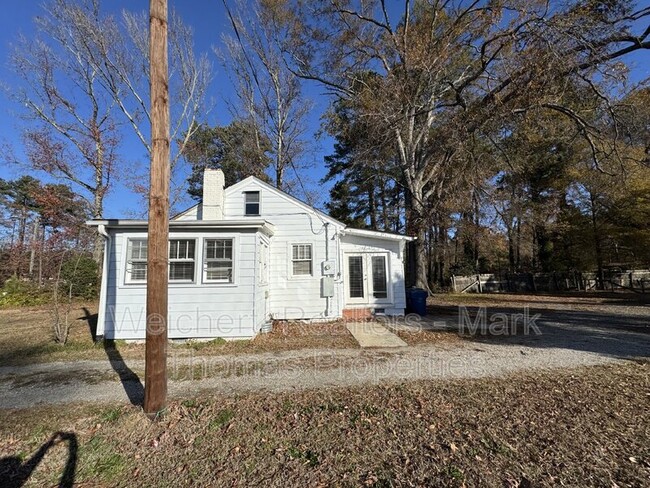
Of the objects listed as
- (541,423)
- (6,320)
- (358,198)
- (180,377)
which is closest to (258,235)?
(180,377)

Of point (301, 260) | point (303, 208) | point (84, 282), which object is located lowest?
point (84, 282)

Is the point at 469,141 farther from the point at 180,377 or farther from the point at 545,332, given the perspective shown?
the point at 180,377

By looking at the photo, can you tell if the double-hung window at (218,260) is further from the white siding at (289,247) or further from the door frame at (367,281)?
the door frame at (367,281)

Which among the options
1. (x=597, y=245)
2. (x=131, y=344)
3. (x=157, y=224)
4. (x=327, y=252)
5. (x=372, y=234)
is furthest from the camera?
(x=597, y=245)

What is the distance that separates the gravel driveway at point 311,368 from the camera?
462cm

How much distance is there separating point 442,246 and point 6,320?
966 inches

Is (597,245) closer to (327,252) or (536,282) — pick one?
(536,282)

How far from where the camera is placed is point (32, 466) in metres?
2.91

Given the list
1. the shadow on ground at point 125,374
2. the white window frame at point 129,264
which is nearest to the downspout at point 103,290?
the shadow on ground at point 125,374

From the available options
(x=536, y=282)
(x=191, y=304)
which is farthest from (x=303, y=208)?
(x=536, y=282)

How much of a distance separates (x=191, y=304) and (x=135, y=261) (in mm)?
1737

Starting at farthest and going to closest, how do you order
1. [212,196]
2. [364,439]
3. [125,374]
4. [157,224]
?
[212,196] → [125,374] → [157,224] → [364,439]

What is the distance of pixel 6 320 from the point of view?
11391 mm

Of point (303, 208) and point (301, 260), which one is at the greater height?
point (303, 208)
